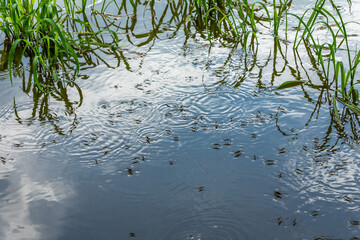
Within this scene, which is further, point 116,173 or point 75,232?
point 116,173

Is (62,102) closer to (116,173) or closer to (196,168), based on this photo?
(116,173)

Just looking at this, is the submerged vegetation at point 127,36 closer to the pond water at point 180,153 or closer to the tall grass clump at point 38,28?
the tall grass clump at point 38,28

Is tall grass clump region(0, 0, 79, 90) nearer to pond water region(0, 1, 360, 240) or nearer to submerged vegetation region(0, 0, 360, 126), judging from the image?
submerged vegetation region(0, 0, 360, 126)

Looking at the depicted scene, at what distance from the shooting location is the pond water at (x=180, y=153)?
2045 millimetres

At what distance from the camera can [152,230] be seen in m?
1.99

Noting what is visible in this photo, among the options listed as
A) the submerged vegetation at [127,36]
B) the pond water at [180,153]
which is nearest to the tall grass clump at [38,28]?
the submerged vegetation at [127,36]

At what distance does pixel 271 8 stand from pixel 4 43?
2898 millimetres

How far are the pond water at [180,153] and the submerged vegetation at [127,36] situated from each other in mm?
128

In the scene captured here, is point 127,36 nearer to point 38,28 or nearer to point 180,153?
point 38,28

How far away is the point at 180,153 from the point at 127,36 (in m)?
2.08

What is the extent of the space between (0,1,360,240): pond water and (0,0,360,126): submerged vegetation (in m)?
0.13

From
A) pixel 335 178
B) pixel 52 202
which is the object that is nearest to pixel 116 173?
pixel 52 202

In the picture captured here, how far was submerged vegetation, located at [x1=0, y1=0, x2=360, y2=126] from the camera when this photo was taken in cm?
314

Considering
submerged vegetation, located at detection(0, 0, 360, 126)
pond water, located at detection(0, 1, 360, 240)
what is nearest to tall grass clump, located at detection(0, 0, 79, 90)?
submerged vegetation, located at detection(0, 0, 360, 126)
